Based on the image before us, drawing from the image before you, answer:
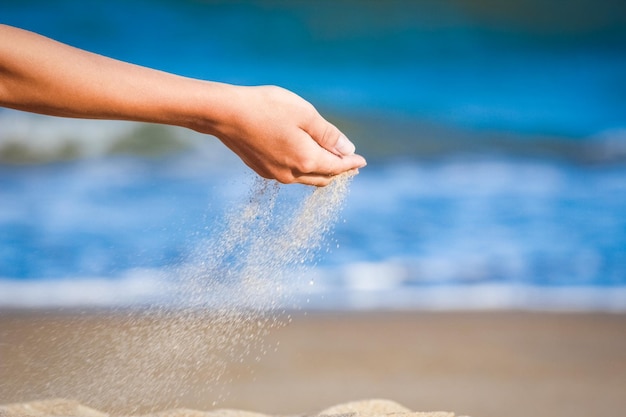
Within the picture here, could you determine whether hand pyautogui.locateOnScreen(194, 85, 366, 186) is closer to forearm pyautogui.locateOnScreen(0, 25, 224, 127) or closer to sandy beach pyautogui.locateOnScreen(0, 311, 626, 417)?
forearm pyautogui.locateOnScreen(0, 25, 224, 127)

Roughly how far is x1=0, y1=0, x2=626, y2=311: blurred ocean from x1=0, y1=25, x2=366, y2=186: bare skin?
261 cm

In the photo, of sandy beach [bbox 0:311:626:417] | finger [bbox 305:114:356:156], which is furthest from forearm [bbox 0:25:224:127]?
sandy beach [bbox 0:311:626:417]

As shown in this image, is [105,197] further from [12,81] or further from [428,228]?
[12,81]

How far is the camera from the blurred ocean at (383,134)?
3.90 m

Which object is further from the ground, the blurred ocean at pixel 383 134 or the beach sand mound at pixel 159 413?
the blurred ocean at pixel 383 134

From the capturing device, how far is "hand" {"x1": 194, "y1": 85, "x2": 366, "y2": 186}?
Answer: 110cm

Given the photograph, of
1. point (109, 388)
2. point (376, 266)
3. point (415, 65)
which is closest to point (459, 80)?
point (415, 65)

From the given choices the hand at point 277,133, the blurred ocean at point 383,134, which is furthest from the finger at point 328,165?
the blurred ocean at point 383,134

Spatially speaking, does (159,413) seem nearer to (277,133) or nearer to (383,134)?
(277,133)

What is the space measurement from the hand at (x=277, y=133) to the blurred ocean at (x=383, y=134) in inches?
101

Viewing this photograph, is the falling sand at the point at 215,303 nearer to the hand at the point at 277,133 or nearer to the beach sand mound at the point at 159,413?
the beach sand mound at the point at 159,413

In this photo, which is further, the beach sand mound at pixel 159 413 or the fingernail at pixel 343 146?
the beach sand mound at pixel 159 413

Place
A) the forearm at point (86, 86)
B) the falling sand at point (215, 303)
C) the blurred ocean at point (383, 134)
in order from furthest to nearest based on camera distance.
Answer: the blurred ocean at point (383, 134), the falling sand at point (215, 303), the forearm at point (86, 86)

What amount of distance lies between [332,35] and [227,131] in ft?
11.1
